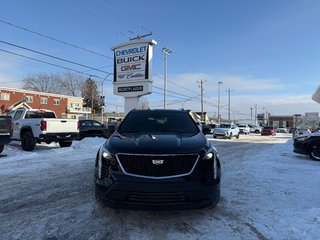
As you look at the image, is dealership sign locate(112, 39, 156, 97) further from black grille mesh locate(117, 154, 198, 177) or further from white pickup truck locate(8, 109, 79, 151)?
black grille mesh locate(117, 154, 198, 177)

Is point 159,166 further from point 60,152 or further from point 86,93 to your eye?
point 86,93

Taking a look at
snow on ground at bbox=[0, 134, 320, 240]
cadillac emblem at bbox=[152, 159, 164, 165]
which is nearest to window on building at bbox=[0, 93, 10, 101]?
snow on ground at bbox=[0, 134, 320, 240]

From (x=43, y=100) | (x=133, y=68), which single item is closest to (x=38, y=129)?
(x=133, y=68)

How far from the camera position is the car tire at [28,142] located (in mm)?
13938

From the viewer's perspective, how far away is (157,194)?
418cm

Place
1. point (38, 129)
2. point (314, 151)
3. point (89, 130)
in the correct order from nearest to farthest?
1. point (314, 151)
2. point (38, 129)
3. point (89, 130)

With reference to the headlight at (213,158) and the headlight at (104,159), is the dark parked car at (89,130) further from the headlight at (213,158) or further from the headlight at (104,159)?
the headlight at (213,158)

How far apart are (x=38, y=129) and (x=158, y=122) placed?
29.7 ft

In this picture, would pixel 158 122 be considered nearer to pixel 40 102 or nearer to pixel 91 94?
pixel 40 102

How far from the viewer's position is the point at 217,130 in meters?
33.1

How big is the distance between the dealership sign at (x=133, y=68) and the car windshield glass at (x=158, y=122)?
14553 mm

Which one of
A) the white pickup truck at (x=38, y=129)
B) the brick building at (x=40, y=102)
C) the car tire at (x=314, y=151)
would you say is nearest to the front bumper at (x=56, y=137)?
the white pickup truck at (x=38, y=129)

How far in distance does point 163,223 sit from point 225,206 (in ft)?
4.45

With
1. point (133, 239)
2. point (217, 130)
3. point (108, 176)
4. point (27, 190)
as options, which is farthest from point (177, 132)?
point (217, 130)
